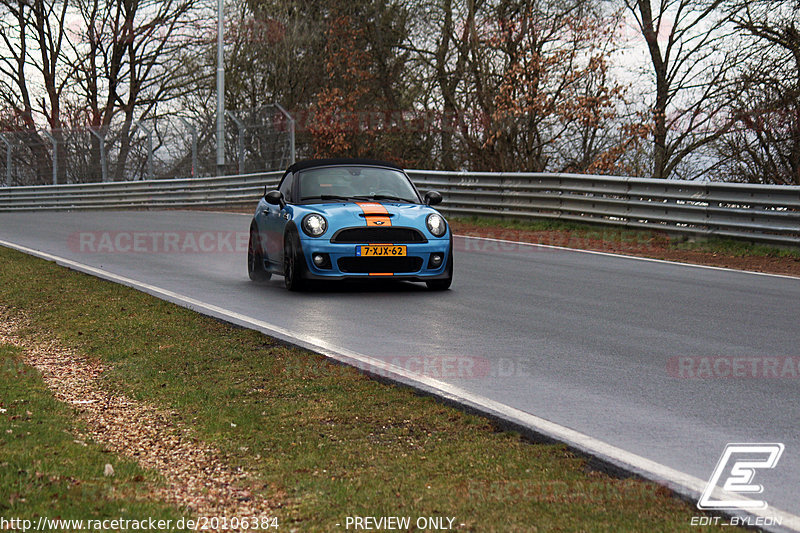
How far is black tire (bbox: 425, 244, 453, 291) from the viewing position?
11727mm

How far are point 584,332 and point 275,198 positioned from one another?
4668 mm

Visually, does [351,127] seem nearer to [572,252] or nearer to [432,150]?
[432,150]

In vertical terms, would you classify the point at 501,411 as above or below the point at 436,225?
below

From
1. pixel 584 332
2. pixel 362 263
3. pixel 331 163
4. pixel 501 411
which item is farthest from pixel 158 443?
pixel 331 163

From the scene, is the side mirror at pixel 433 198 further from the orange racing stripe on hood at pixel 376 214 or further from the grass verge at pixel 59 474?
the grass verge at pixel 59 474

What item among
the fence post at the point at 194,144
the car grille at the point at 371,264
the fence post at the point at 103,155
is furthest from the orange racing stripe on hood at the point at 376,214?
the fence post at the point at 103,155

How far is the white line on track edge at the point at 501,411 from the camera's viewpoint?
4426mm

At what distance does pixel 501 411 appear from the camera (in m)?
5.84

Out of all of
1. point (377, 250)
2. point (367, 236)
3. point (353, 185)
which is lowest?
point (377, 250)

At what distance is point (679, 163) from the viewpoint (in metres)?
26.4

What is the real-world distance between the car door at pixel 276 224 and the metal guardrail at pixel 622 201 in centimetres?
739

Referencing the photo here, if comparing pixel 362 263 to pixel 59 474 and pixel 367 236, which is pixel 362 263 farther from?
pixel 59 474

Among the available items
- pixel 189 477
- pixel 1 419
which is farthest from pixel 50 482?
pixel 1 419

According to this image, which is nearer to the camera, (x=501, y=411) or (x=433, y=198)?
(x=501, y=411)
